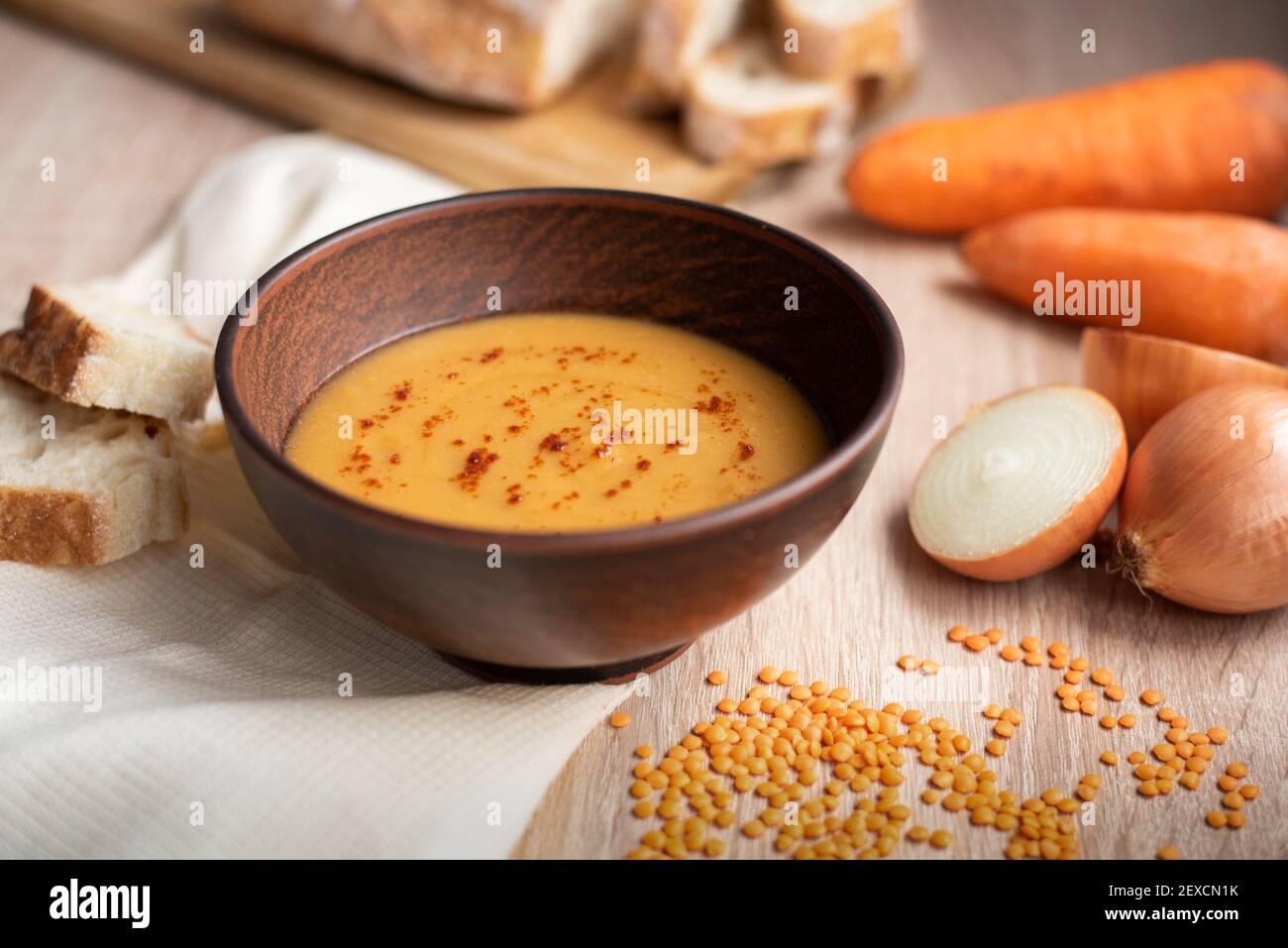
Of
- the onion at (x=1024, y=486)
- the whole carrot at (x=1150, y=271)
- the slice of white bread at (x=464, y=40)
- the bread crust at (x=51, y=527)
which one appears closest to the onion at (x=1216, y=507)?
the onion at (x=1024, y=486)

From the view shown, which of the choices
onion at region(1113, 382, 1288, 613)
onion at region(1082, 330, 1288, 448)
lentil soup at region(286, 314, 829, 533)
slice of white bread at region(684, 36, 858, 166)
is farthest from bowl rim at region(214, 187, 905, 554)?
slice of white bread at region(684, 36, 858, 166)

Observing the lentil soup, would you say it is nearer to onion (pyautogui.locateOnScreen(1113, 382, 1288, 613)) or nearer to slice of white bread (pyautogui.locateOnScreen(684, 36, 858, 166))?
onion (pyautogui.locateOnScreen(1113, 382, 1288, 613))

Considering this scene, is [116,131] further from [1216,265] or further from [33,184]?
[1216,265]


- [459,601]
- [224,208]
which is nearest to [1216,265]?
[459,601]

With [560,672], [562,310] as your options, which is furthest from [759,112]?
[560,672]

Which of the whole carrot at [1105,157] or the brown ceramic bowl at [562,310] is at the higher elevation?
the whole carrot at [1105,157]

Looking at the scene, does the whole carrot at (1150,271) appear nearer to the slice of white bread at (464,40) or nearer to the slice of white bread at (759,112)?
the slice of white bread at (759,112)
